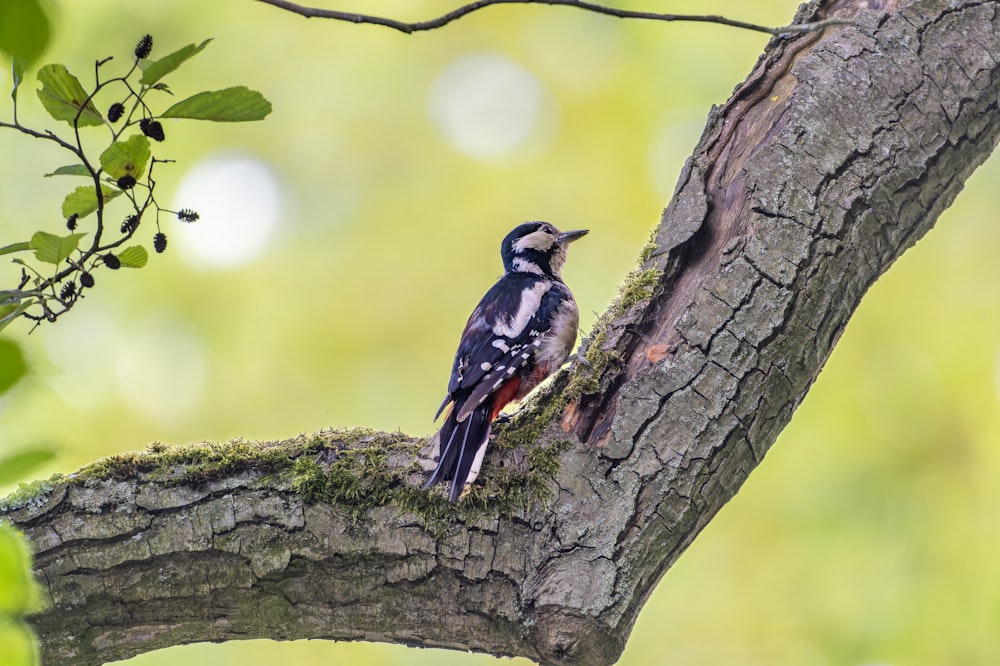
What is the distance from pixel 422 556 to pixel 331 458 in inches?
16.0

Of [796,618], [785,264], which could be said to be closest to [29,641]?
[785,264]

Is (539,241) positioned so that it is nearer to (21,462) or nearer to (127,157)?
(127,157)

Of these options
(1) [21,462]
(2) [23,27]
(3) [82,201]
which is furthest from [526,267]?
(2) [23,27]

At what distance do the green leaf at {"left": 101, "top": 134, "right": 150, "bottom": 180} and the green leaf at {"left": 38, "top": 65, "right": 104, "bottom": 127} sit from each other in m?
0.07

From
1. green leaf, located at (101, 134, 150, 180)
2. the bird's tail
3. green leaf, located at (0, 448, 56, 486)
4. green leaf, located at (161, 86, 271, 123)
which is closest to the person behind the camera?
green leaf, located at (0, 448, 56, 486)

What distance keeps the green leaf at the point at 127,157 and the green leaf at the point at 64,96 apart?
0.07 m

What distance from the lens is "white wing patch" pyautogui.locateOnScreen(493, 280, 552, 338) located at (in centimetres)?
374

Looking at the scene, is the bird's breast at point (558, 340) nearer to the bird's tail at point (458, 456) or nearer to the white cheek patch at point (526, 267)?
the white cheek patch at point (526, 267)

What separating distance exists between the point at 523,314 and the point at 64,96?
259 centimetres

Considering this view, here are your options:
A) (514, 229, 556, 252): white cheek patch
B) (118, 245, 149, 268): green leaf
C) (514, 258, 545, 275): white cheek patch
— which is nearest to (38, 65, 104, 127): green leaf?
(118, 245, 149, 268): green leaf

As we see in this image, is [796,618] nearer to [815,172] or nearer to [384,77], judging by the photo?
[815,172]

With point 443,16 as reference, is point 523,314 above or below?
above

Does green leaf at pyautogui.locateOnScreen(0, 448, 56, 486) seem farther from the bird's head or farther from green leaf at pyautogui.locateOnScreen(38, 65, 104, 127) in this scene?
the bird's head

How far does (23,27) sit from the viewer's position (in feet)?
2.47
